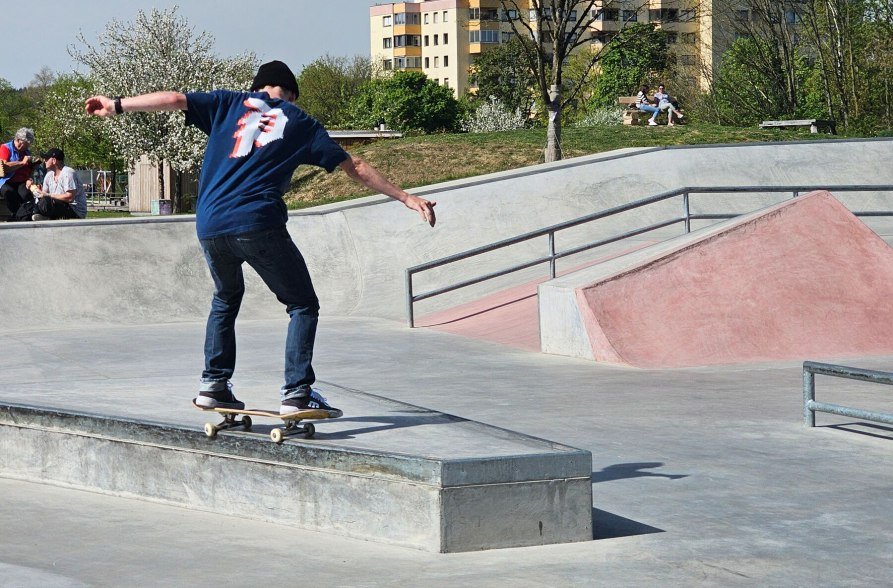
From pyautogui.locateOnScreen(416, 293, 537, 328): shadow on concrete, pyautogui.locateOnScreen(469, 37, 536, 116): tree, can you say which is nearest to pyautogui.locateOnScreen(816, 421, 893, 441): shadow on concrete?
pyautogui.locateOnScreen(416, 293, 537, 328): shadow on concrete

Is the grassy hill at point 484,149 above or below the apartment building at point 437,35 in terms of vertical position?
below

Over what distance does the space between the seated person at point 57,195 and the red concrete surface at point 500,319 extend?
4.99 m

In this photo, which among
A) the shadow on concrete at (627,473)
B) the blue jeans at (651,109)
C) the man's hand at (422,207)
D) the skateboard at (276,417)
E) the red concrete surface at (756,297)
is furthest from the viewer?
the blue jeans at (651,109)

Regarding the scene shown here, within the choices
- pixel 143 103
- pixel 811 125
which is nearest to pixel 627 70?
pixel 811 125

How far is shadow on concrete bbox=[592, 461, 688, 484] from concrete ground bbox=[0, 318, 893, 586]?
0.05ft

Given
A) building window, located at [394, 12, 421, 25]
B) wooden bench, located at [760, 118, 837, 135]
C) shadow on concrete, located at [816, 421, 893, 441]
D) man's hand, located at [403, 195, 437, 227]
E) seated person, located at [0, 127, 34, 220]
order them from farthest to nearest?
building window, located at [394, 12, 421, 25] → wooden bench, located at [760, 118, 837, 135] → seated person, located at [0, 127, 34, 220] → shadow on concrete, located at [816, 421, 893, 441] → man's hand, located at [403, 195, 437, 227]

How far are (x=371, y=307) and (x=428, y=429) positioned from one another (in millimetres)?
8991

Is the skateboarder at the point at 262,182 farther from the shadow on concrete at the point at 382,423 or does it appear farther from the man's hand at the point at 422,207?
the shadow on concrete at the point at 382,423

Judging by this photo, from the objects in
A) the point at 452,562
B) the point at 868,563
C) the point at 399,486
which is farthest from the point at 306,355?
the point at 868,563

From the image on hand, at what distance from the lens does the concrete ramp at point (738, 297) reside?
10.0 meters

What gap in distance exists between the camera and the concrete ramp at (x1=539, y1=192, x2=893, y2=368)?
32.9 feet

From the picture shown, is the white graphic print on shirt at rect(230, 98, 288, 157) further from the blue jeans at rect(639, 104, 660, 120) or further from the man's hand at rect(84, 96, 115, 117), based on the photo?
the blue jeans at rect(639, 104, 660, 120)

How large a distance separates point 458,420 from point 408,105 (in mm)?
96980

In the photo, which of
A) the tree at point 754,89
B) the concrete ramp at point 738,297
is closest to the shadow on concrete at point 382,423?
the concrete ramp at point 738,297
